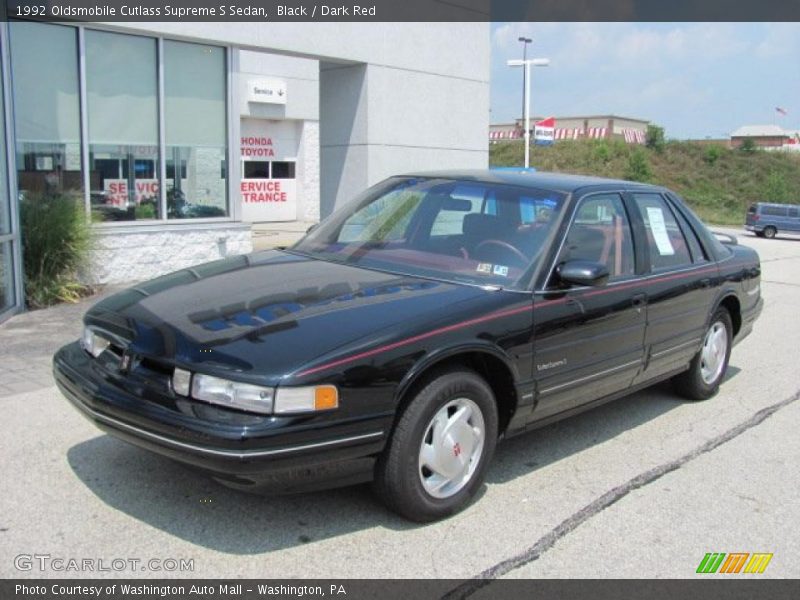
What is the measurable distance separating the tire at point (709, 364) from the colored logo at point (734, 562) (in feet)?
8.04

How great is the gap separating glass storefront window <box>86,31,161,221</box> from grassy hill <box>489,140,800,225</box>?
45107mm

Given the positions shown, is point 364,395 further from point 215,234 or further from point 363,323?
point 215,234

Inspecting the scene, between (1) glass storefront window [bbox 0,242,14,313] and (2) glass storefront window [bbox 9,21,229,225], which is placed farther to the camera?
(2) glass storefront window [bbox 9,21,229,225]

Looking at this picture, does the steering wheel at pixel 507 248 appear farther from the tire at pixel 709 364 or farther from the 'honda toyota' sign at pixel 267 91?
the 'honda toyota' sign at pixel 267 91

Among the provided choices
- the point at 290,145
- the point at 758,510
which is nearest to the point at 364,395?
the point at 758,510

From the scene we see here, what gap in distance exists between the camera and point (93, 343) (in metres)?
4.07

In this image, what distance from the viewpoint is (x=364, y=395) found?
345 centimetres

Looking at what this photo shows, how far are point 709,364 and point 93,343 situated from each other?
446 centimetres

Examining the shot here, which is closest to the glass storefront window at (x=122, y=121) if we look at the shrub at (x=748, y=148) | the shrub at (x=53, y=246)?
the shrub at (x=53, y=246)

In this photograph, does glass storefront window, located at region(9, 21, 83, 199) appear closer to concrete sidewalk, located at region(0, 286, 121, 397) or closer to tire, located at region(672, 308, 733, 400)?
concrete sidewalk, located at region(0, 286, 121, 397)

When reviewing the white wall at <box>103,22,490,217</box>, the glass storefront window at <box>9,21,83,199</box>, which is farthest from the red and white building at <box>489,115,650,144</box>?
the glass storefront window at <box>9,21,83,199</box>

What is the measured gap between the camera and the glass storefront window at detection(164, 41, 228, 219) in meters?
10.7

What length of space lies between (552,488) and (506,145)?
59.8 metres

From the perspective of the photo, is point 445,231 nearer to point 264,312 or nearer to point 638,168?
point 264,312
